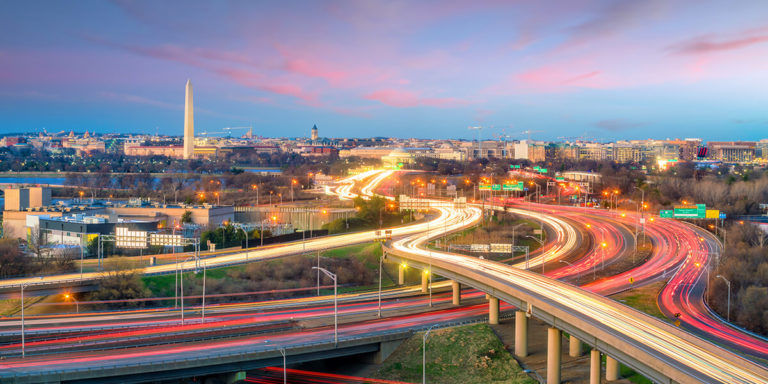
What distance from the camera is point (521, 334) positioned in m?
25.4

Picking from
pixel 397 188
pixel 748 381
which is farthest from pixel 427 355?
pixel 397 188

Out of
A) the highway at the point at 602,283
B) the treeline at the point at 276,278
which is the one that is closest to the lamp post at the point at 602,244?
the highway at the point at 602,283

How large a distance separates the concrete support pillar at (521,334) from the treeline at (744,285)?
11.8m

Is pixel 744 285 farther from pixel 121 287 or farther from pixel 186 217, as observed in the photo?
pixel 186 217

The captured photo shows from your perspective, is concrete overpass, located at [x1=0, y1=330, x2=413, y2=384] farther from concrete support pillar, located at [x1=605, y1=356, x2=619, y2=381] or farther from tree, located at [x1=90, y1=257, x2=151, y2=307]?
tree, located at [x1=90, y1=257, x2=151, y2=307]

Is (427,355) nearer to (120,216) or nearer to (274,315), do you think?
(274,315)

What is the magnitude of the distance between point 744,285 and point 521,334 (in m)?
16.7

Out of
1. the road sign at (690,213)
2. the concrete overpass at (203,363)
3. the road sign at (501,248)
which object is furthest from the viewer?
the road sign at (501,248)

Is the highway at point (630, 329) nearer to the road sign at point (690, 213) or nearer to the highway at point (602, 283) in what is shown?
the highway at point (602, 283)

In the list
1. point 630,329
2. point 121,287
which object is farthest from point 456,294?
point 121,287

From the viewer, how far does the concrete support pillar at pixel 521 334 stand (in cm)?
2527

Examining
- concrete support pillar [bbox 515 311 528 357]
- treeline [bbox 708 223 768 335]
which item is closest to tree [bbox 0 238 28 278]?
concrete support pillar [bbox 515 311 528 357]

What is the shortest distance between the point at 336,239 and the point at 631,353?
33.3 m

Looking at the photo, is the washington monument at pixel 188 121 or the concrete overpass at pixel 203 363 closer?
the concrete overpass at pixel 203 363
